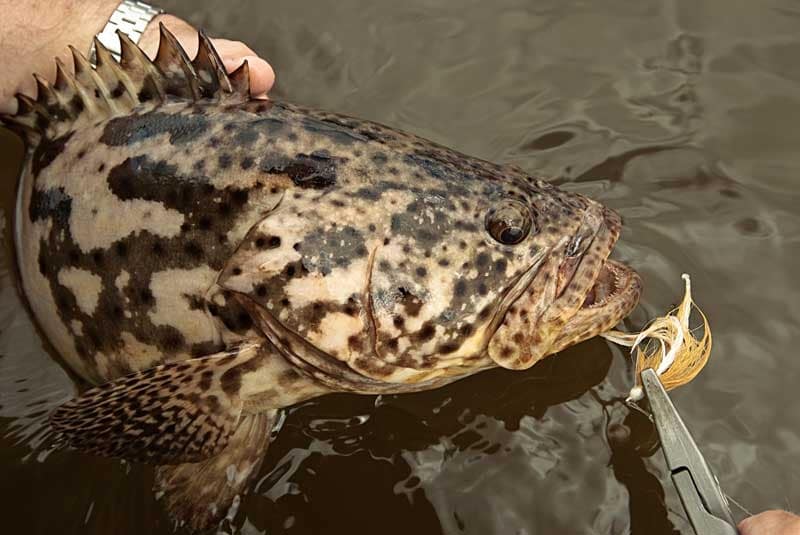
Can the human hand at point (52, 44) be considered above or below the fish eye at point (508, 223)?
above

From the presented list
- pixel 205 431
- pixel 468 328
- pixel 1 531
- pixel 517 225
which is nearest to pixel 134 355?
pixel 205 431

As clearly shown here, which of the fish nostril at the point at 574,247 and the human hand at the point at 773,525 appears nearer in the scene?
the human hand at the point at 773,525

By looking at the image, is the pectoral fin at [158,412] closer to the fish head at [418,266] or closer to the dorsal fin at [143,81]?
the fish head at [418,266]

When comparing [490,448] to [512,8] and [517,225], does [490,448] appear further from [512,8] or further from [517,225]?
[512,8]

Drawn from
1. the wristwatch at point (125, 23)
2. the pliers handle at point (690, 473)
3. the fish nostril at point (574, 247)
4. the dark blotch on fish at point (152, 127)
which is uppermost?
the wristwatch at point (125, 23)

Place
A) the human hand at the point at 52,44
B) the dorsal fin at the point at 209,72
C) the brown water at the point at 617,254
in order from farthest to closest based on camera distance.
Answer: the human hand at the point at 52,44 < the brown water at the point at 617,254 < the dorsal fin at the point at 209,72

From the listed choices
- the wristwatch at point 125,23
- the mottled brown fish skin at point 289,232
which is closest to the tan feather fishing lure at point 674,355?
the mottled brown fish skin at point 289,232

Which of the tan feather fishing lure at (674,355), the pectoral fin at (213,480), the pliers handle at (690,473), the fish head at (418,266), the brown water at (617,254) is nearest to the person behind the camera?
the pliers handle at (690,473)

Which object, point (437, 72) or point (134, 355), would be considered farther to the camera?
point (437, 72)
